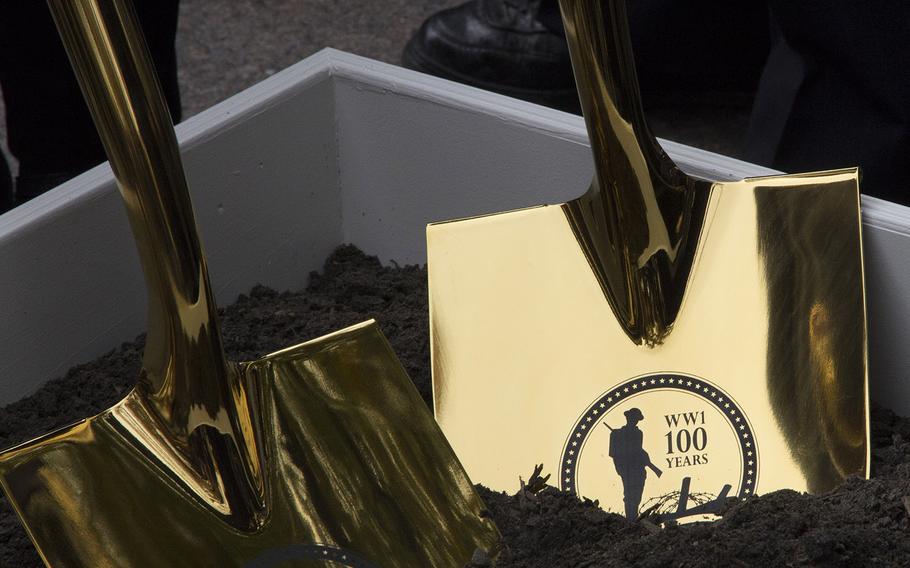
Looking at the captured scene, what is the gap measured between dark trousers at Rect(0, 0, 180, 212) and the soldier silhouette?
0.80 metres

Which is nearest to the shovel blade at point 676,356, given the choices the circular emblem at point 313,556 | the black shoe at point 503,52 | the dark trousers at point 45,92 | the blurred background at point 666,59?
the circular emblem at point 313,556

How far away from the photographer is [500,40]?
194 cm

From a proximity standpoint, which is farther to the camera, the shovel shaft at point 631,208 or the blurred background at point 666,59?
the blurred background at point 666,59

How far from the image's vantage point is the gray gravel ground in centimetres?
204

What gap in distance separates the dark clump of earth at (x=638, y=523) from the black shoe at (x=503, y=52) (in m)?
0.90

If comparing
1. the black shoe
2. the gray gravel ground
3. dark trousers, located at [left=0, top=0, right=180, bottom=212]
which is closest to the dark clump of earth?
dark trousers, located at [left=0, top=0, right=180, bottom=212]

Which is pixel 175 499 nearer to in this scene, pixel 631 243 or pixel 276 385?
pixel 276 385

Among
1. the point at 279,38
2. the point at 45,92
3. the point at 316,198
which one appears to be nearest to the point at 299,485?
the point at 316,198

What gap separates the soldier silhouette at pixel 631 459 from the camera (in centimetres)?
94

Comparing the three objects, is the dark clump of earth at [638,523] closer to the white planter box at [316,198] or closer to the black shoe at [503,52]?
the white planter box at [316,198]

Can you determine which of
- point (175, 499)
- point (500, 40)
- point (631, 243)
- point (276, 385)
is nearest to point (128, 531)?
point (175, 499)

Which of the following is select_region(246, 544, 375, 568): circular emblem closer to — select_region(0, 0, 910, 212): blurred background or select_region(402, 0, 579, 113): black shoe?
select_region(0, 0, 910, 212): blurred background

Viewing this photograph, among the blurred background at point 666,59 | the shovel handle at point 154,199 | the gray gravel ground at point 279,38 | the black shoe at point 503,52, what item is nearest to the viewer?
the shovel handle at point 154,199

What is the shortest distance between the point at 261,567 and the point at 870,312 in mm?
580
